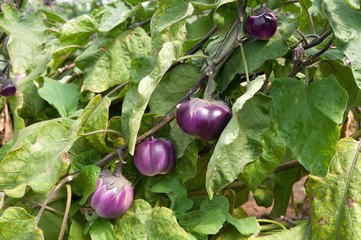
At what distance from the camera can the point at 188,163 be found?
1.81ft

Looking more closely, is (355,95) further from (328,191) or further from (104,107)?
(104,107)

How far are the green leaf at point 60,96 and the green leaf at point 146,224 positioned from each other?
33 cm

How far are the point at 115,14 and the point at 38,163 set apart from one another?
1.38 ft

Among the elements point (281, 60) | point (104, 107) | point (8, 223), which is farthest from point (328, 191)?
point (8, 223)

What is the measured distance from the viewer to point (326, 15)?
1.58 feet

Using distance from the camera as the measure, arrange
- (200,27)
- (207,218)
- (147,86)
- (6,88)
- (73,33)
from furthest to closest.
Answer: (73,33) < (6,88) < (200,27) < (207,218) < (147,86)

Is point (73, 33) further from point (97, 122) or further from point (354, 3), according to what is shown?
point (354, 3)

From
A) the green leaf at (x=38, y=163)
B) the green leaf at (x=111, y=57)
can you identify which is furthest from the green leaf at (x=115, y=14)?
the green leaf at (x=38, y=163)

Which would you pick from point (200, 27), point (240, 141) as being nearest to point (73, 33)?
point (200, 27)

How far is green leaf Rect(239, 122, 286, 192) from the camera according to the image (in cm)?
52

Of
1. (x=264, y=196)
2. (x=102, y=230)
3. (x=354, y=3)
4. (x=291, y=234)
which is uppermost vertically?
(x=354, y=3)

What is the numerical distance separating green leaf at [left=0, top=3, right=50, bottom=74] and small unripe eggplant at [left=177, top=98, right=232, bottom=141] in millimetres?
393

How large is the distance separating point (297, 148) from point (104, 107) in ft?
0.98

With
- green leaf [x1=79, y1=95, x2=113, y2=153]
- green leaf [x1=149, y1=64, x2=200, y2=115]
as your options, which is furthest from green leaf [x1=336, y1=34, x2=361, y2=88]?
green leaf [x1=79, y1=95, x2=113, y2=153]
